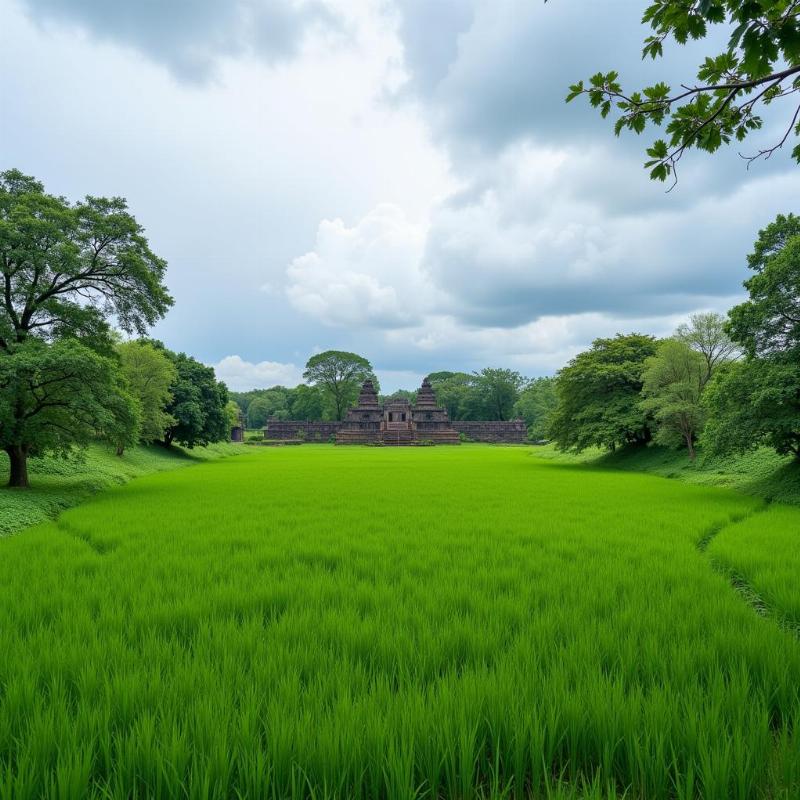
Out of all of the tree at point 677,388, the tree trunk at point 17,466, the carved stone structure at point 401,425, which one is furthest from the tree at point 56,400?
the carved stone structure at point 401,425

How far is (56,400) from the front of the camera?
1491 cm

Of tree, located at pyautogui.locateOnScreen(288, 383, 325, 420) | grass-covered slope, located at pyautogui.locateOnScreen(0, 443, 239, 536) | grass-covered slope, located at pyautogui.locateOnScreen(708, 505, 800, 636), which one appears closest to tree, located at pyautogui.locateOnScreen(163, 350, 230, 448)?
grass-covered slope, located at pyautogui.locateOnScreen(0, 443, 239, 536)

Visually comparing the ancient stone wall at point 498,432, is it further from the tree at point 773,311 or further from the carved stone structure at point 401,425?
the tree at point 773,311

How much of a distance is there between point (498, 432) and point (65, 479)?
241 ft

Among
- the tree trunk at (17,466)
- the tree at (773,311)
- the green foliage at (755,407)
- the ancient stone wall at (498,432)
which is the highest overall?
the tree at (773,311)

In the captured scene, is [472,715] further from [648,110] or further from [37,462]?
[37,462]

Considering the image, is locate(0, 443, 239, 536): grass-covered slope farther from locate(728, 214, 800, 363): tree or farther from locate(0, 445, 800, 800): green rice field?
locate(728, 214, 800, 363): tree

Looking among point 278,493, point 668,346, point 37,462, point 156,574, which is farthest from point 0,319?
point 668,346

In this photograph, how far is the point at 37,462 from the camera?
64.3ft

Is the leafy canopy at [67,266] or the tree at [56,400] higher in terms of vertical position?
the leafy canopy at [67,266]

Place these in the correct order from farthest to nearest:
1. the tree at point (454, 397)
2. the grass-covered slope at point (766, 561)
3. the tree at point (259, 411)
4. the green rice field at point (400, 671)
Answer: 1. the tree at point (259, 411)
2. the tree at point (454, 397)
3. the grass-covered slope at point (766, 561)
4. the green rice field at point (400, 671)

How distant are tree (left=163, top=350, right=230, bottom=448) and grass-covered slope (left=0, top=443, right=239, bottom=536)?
10.6 feet

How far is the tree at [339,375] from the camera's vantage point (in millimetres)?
89875

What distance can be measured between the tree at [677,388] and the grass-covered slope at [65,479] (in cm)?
2493
